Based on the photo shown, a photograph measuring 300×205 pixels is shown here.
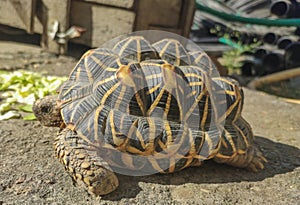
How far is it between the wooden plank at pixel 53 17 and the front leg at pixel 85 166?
7.82 feet

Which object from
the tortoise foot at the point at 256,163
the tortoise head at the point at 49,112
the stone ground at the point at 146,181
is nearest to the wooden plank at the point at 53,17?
the stone ground at the point at 146,181

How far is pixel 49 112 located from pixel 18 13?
245 cm

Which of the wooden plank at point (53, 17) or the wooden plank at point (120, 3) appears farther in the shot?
the wooden plank at point (53, 17)

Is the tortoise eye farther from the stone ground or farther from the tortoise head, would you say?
the stone ground

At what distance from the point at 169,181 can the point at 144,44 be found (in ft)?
2.20

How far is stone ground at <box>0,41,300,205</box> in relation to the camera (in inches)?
57.7

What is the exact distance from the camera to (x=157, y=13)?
3.46 m

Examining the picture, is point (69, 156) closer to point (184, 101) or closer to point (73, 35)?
point (184, 101)

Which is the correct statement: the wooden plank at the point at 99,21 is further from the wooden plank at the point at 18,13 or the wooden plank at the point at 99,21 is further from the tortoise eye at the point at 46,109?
the tortoise eye at the point at 46,109

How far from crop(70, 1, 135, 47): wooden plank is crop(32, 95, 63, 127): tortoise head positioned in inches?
70.2

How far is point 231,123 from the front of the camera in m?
1.73

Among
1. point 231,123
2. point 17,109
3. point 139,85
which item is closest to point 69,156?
point 139,85

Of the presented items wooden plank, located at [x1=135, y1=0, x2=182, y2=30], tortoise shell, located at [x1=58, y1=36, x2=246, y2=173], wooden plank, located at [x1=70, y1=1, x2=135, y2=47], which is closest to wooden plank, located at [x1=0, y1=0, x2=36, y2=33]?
wooden plank, located at [x1=70, y1=1, x2=135, y2=47]

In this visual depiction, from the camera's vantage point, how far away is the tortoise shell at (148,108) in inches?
59.2
